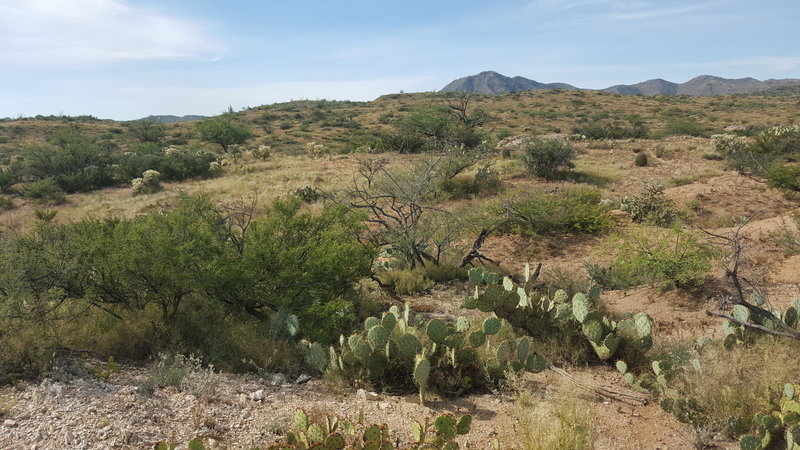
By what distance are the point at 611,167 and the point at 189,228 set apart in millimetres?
20687

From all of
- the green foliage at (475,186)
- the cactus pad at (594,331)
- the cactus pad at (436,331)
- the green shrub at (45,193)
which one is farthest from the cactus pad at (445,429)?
the green shrub at (45,193)

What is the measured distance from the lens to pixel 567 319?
637cm

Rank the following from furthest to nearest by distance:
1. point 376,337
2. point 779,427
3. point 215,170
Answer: point 215,170, point 376,337, point 779,427

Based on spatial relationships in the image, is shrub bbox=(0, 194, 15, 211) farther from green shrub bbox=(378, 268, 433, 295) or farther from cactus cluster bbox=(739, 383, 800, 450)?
cactus cluster bbox=(739, 383, 800, 450)

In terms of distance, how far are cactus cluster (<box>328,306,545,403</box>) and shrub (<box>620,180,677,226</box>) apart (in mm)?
10043

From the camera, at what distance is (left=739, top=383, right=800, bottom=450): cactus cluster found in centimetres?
361

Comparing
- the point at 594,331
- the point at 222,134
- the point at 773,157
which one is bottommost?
the point at 594,331

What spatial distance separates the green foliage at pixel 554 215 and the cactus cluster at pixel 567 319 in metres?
6.62

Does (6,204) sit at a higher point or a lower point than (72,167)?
lower

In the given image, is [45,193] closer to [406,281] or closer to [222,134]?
[222,134]

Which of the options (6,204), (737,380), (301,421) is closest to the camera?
(301,421)

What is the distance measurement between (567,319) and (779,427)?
2649mm

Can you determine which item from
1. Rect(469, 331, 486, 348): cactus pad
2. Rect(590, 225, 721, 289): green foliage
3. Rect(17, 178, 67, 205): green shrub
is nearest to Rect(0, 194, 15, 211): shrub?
Rect(17, 178, 67, 205): green shrub

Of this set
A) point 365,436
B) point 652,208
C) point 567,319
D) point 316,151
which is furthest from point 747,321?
point 316,151
